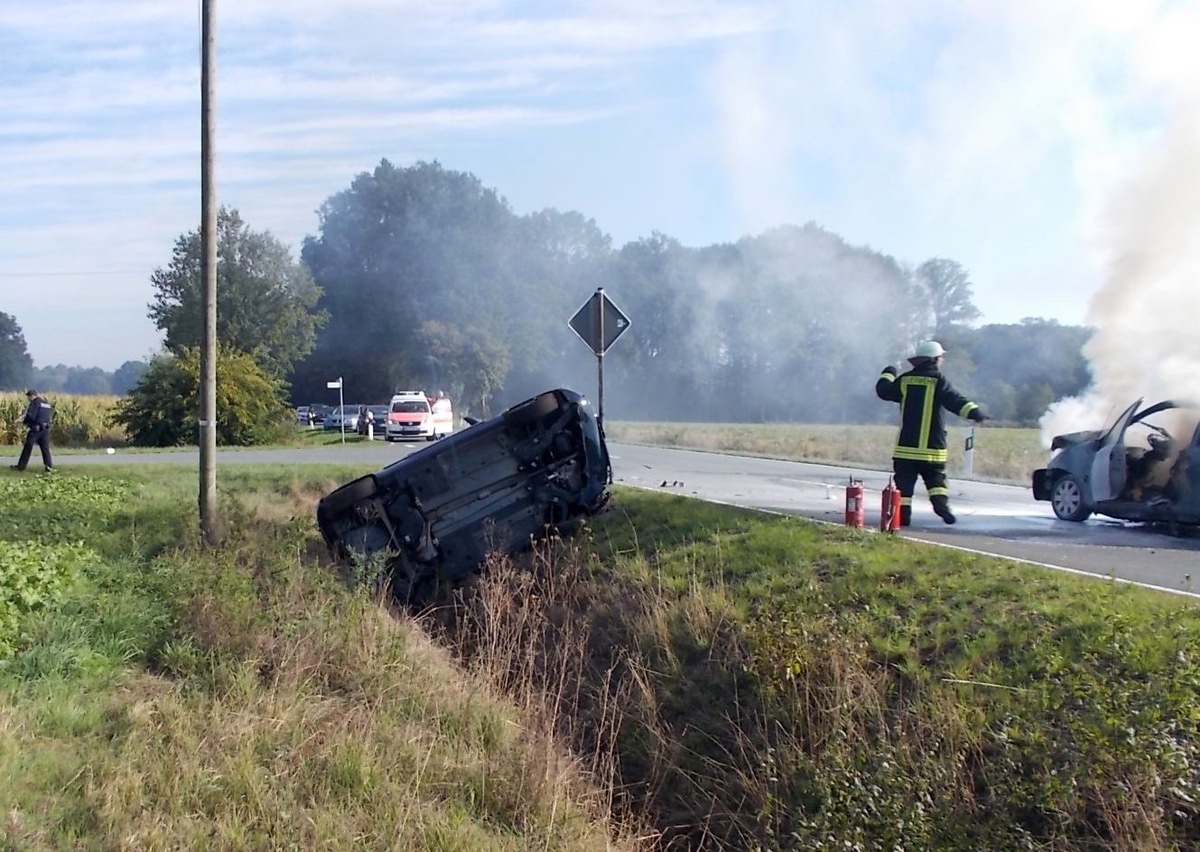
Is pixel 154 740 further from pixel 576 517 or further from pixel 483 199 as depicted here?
pixel 483 199

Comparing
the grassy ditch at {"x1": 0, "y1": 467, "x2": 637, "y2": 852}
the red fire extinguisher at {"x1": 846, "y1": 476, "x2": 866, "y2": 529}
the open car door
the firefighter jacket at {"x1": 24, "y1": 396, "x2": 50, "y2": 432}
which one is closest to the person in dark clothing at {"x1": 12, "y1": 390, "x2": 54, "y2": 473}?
the firefighter jacket at {"x1": 24, "y1": 396, "x2": 50, "y2": 432}

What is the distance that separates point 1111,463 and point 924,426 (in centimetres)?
204

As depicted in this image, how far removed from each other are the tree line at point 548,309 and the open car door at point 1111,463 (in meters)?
30.7

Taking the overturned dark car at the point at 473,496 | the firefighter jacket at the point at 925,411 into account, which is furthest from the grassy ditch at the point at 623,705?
the firefighter jacket at the point at 925,411

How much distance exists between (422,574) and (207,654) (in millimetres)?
2967

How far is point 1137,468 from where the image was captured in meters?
10.5

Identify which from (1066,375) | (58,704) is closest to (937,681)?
(58,704)

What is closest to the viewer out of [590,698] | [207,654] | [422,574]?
[207,654]

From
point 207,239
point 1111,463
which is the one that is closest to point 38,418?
point 207,239

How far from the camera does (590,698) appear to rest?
7.69m

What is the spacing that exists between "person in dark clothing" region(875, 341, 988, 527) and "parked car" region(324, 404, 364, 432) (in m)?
36.8

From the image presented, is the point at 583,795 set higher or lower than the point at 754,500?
lower

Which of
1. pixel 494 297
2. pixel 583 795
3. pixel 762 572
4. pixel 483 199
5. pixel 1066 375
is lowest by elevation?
pixel 583 795

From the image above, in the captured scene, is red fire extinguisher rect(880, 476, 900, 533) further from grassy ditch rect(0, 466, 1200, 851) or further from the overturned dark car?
the overturned dark car
